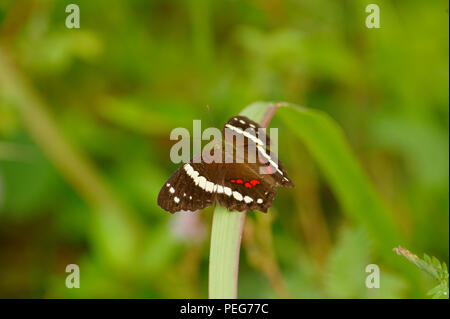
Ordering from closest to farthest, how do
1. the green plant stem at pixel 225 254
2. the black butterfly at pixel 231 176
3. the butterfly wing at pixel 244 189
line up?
Answer: the green plant stem at pixel 225 254, the butterfly wing at pixel 244 189, the black butterfly at pixel 231 176

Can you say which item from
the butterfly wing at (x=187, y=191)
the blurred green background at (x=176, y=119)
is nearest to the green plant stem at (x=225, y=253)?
the butterfly wing at (x=187, y=191)

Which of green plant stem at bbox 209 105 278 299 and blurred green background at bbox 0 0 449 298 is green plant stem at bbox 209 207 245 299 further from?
blurred green background at bbox 0 0 449 298

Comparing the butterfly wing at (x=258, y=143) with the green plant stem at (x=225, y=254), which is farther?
the butterfly wing at (x=258, y=143)

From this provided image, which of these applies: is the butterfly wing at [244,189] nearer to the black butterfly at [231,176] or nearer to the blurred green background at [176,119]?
the black butterfly at [231,176]
